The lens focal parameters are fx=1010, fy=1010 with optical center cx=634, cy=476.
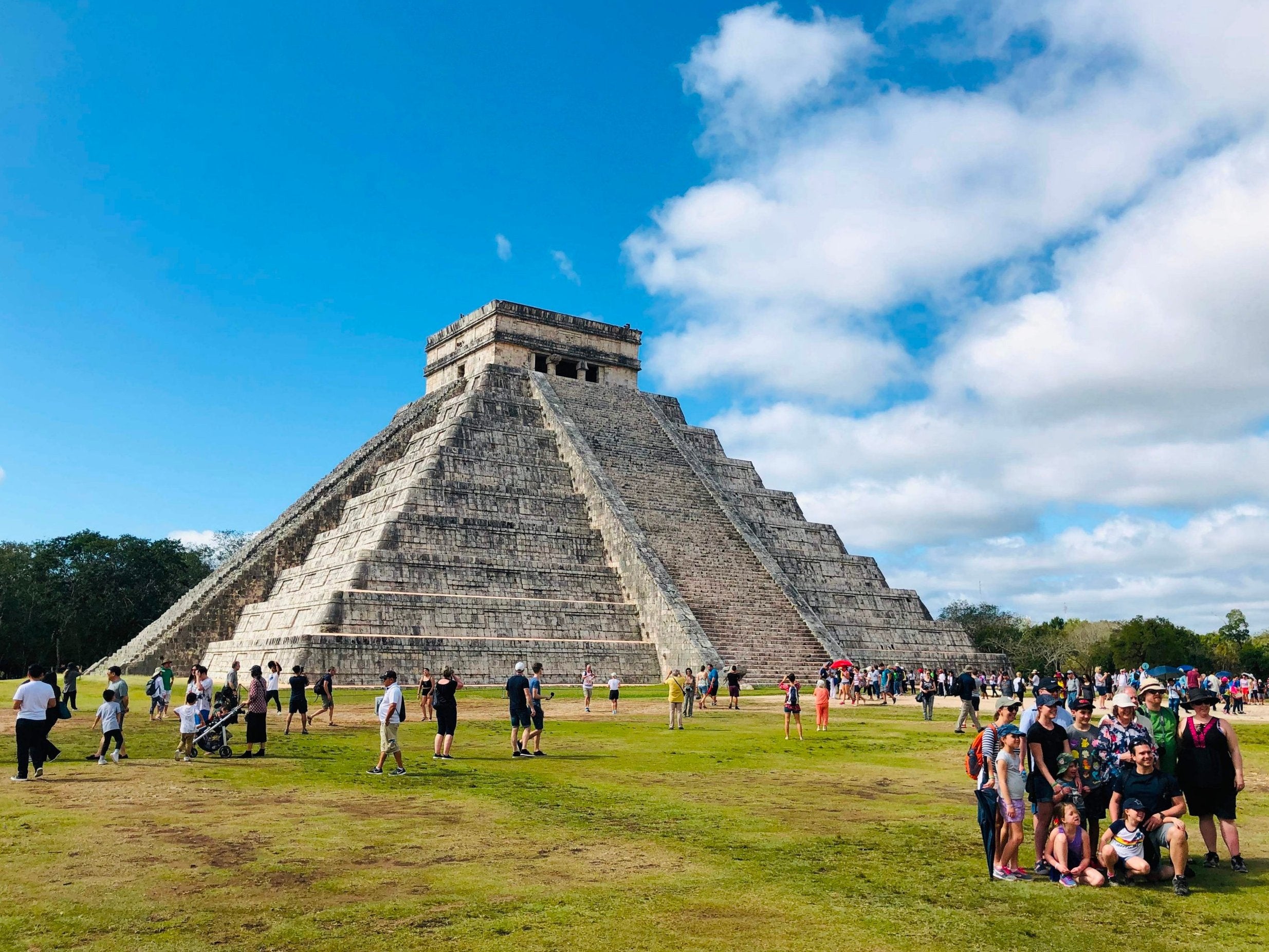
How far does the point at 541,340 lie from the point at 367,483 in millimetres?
9655

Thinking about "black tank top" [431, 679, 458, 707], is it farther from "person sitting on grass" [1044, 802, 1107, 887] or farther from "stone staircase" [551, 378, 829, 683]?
"stone staircase" [551, 378, 829, 683]

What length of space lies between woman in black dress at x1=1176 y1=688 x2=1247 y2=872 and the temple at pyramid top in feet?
114

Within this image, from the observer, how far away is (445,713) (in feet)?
42.3

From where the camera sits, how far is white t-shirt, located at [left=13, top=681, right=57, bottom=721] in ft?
35.4

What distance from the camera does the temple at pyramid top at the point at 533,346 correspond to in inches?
1593

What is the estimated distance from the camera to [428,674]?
18.1 m

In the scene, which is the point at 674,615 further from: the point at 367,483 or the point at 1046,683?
the point at 367,483

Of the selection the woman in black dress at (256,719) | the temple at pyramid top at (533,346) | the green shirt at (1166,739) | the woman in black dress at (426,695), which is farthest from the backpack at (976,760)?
the temple at pyramid top at (533,346)

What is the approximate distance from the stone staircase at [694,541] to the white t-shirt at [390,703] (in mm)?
16660

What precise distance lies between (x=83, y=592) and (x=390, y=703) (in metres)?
46.5

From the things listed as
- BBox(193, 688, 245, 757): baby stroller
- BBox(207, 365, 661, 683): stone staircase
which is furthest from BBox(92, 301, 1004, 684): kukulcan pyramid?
BBox(193, 688, 245, 757): baby stroller

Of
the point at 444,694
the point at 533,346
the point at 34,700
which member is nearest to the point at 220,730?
the point at 34,700

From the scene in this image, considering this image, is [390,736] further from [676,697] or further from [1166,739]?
[1166,739]

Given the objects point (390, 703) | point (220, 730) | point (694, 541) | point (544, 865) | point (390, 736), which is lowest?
point (544, 865)
